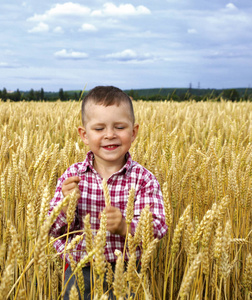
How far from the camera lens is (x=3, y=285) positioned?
558mm

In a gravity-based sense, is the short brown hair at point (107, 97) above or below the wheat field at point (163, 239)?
above

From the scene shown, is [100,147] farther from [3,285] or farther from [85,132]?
[3,285]

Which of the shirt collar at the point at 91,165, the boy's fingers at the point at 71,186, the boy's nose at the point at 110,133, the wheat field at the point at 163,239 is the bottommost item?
the wheat field at the point at 163,239

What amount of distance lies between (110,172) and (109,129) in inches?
7.1

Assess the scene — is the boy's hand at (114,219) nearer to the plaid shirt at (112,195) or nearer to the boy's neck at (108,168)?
the plaid shirt at (112,195)

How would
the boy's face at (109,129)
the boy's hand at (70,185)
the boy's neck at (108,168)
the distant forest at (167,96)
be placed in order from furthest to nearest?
the distant forest at (167,96) < the boy's neck at (108,168) < the boy's face at (109,129) < the boy's hand at (70,185)

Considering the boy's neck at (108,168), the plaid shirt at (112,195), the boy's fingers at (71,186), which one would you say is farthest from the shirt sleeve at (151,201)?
the boy's fingers at (71,186)

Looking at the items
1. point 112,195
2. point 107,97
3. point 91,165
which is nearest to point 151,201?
point 112,195

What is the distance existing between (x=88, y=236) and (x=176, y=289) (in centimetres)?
73

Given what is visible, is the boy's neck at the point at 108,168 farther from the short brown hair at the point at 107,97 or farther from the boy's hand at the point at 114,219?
the boy's hand at the point at 114,219

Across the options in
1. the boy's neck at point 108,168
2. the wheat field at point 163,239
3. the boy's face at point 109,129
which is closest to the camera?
the wheat field at point 163,239

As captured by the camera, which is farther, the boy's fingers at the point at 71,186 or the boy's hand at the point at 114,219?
the boy's fingers at the point at 71,186

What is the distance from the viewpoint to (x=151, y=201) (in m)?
1.11

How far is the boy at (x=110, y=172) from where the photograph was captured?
110 cm
